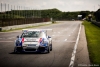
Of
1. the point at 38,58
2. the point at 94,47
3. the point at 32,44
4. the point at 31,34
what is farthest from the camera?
the point at 94,47

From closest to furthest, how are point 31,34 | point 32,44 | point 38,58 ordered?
1. point 38,58
2. point 32,44
3. point 31,34

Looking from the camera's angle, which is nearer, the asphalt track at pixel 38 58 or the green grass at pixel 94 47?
the asphalt track at pixel 38 58

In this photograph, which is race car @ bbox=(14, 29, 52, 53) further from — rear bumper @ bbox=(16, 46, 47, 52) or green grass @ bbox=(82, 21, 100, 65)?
green grass @ bbox=(82, 21, 100, 65)

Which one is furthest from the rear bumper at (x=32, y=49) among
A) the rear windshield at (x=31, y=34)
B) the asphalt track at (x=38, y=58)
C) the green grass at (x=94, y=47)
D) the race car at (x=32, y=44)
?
the green grass at (x=94, y=47)

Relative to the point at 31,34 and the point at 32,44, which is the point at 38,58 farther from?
the point at 31,34

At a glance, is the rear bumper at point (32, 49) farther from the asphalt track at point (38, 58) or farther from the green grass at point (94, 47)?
the green grass at point (94, 47)

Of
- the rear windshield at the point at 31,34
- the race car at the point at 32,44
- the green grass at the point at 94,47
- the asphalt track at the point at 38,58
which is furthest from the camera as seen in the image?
the rear windshield at the point at 31,34

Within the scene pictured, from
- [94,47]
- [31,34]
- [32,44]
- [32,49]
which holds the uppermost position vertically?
[31,34]

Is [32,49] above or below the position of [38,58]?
above

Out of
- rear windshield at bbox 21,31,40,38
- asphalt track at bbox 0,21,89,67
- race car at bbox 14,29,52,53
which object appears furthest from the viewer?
rear windshield at bbox 21,31,40,38

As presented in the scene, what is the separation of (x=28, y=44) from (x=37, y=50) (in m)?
0.63

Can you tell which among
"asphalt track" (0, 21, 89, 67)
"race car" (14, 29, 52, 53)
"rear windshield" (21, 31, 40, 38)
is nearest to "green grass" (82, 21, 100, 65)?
"asphalt track" (0, 21, 89, 67)

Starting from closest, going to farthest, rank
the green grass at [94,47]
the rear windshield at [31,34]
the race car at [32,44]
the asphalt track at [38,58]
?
the asphalt track at [38,58], the green grass at [94,47], the race car at [32,44], the rear windshield at [31,34]

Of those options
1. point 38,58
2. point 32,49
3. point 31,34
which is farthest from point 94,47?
point 38,58
